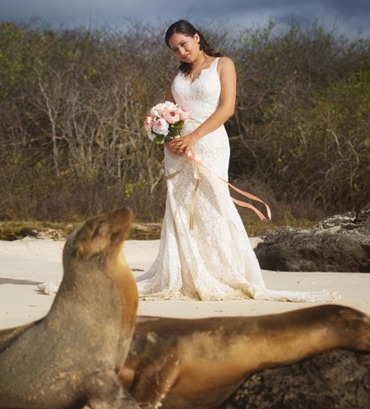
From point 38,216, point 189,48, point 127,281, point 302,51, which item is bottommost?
point 38,216

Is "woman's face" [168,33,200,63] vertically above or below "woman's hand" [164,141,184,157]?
above

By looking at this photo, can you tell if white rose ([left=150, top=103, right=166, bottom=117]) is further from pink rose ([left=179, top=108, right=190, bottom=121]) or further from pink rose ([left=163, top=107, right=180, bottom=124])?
pink rose ([left=179, top=108, right=190, bottom=121])

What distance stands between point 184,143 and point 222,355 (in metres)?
4.62

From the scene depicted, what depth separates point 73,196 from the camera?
16391mm

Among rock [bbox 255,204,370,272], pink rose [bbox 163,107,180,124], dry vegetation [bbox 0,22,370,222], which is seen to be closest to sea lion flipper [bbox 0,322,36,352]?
pink rose [bbox 163,107,180,124]

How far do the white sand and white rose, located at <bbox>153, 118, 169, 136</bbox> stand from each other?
148 centimetres

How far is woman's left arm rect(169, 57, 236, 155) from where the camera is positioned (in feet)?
26.4

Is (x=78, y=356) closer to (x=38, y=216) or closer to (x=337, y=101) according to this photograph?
(x=38, y=216)

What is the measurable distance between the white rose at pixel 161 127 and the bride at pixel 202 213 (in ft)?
0.50

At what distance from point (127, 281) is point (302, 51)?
72.1ft

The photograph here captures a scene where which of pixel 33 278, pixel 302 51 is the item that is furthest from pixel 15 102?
pixel 33 278

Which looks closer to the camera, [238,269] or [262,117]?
[238,269]

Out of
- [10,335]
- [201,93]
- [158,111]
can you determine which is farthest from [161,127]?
[10,335]

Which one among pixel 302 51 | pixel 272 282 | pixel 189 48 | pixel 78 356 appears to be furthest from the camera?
pixel 302 51
